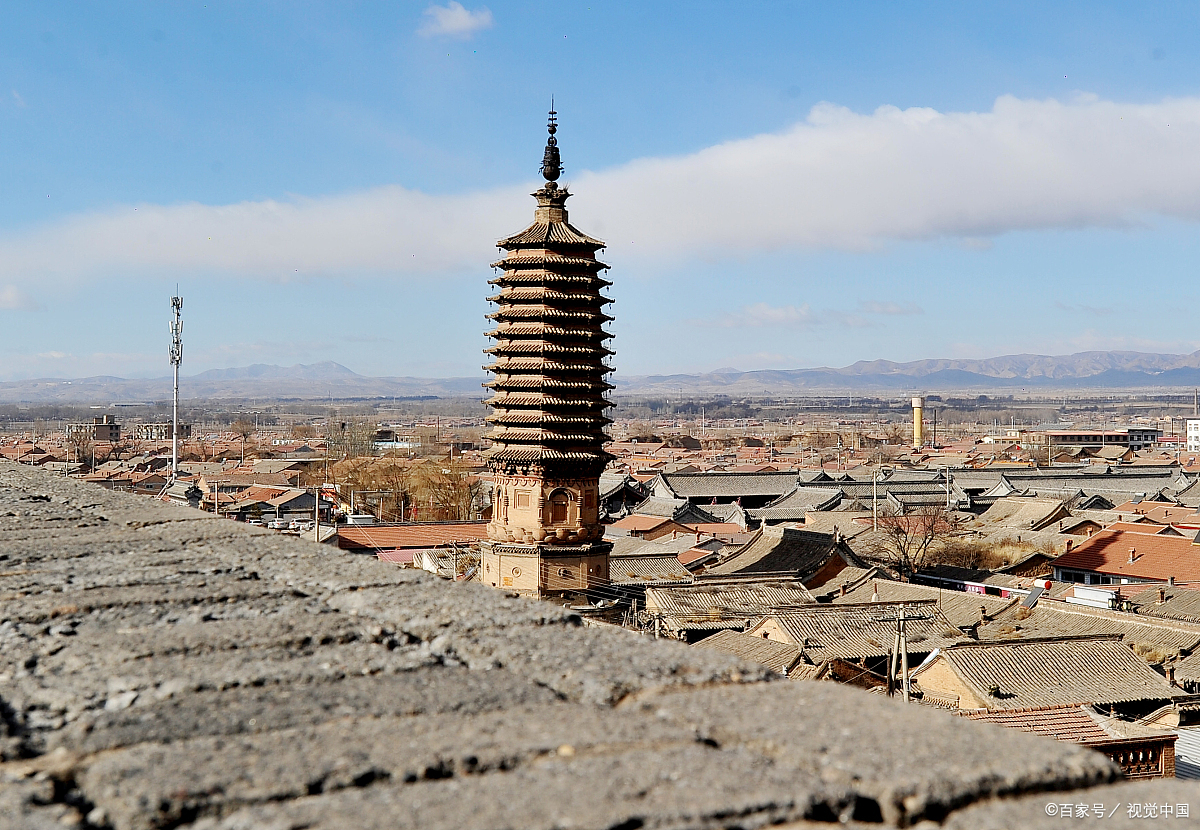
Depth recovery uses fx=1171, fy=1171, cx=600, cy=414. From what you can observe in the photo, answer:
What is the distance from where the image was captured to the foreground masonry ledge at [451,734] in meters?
1.63

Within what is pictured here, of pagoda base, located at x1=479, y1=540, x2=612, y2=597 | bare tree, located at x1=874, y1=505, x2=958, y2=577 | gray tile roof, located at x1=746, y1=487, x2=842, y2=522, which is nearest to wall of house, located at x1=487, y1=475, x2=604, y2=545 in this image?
pagoda base, located at x1=479, y1=540, x2=612, y2=597

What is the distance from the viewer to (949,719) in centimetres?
199

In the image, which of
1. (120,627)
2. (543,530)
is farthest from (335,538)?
(120,627)

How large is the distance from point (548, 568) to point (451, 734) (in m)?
15.2

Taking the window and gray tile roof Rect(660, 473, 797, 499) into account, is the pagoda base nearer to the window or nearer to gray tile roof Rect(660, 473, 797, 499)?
the window

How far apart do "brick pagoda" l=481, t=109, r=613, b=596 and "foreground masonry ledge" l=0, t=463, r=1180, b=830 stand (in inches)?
556

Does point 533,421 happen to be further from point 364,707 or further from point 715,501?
point 715,501

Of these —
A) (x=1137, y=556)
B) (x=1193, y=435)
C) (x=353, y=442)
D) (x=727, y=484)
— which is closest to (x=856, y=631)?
(x=1137, y=556)

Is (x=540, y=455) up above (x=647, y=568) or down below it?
above

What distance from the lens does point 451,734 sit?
1.88 meters

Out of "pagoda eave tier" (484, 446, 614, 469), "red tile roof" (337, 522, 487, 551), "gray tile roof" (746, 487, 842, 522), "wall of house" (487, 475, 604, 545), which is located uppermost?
"pagoda eave tier" (484, 446, 614, 469)

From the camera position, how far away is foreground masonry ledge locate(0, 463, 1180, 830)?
5.33 ft

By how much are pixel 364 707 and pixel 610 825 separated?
68cm

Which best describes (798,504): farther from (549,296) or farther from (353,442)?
(353,442)
